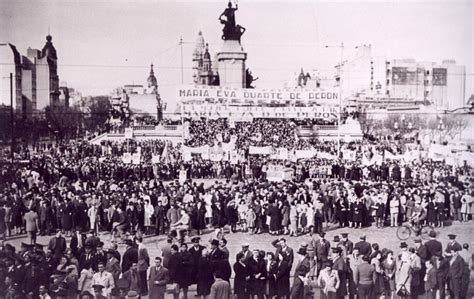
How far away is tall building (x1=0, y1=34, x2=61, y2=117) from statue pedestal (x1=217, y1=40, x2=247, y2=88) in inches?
123

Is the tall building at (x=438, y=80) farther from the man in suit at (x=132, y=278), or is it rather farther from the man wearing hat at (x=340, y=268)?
the man in suit at (x=132, y=278)

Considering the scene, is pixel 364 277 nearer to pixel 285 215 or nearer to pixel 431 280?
pixel 431 280

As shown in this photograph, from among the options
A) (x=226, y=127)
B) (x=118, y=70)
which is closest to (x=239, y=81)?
(x=226, y=127)

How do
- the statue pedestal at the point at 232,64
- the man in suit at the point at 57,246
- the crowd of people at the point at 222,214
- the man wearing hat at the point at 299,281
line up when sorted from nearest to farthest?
the man wearing hat at the point at 299,281 → the crowd of people at the point at 222,214 → the man in suit at the point at 57,246 → the statue pedestal at the point at 232,64

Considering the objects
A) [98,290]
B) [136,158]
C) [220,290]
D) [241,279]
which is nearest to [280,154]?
[136,158]

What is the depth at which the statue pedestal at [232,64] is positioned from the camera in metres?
9.10

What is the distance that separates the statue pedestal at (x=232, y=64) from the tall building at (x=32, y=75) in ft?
10.3

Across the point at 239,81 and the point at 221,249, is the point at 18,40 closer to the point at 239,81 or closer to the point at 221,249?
the point at 239,81

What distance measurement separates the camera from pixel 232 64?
9633mm

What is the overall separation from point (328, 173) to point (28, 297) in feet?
23.4

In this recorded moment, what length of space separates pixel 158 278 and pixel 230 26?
15.4 ft

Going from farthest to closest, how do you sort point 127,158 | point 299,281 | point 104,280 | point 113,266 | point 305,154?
point 305,154 → point 127,158 → point 113,266 → point 299,281 → point 104,280

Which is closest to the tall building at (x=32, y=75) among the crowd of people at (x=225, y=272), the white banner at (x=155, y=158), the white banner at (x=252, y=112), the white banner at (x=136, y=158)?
the white banner at (x=136, y=158)

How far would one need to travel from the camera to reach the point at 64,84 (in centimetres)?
870
